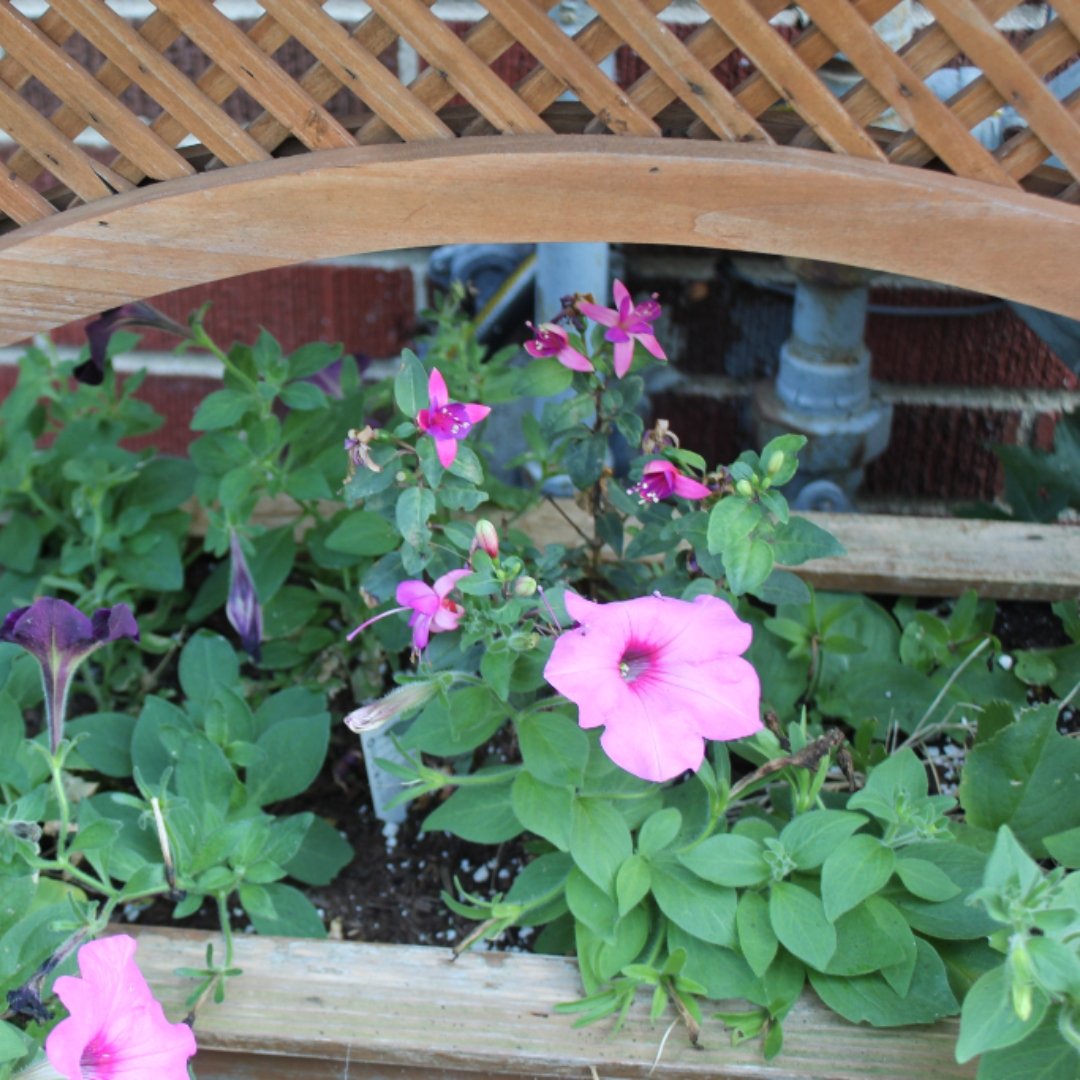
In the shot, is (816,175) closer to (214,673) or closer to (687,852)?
(687,852)

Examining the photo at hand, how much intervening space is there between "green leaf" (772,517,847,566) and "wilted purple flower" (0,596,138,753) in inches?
16.1

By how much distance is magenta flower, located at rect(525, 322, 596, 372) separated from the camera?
2.68 ft

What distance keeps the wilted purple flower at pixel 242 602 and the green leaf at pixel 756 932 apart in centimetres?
44

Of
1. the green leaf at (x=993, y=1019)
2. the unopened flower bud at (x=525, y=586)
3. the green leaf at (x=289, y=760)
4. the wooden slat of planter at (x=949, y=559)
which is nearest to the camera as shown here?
the green leaf at (x=993, y=1019)

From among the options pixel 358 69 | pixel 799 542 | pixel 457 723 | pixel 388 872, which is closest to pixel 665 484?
pixel 799 542

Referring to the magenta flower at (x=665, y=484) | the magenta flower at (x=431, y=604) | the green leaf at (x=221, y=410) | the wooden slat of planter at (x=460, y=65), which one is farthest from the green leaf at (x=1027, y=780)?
the green leaf at (x=221, y=410)

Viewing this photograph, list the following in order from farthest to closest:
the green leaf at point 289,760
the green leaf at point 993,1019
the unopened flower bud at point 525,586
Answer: the green leaf at point 289,760
the unopened flower bud at point 525,586
the green leaf at point 993,1019

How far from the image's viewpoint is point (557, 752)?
759 mm

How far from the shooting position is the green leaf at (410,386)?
28.3 inches

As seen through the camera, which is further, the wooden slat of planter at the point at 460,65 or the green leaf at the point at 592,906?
the green leaf at the point at 592,906

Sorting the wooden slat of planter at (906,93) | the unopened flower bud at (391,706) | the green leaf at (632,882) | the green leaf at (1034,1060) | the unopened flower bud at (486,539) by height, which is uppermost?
the wooden slat of planter at (906,93)

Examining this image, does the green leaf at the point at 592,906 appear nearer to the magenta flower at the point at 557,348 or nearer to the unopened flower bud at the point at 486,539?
the unopened flower bud at the point at 486,539

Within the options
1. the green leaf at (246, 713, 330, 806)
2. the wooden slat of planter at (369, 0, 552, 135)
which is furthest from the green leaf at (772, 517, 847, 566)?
the green leaf at (246, 713, 330, 806)

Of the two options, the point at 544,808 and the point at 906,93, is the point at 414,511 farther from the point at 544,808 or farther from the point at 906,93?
the point at 906,93
